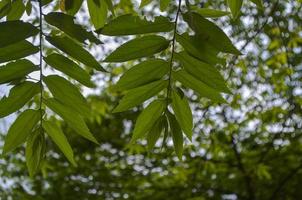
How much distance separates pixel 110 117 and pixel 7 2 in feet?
30.2

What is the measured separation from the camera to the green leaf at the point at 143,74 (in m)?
1.30

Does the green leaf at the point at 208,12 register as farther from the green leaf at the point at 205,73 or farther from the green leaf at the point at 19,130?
the green leaf at the point at 19,130

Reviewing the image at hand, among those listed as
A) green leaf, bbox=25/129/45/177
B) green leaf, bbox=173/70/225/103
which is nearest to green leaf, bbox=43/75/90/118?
green leaf, bbox=25/129/45/177

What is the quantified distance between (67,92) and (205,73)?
13.8 inches

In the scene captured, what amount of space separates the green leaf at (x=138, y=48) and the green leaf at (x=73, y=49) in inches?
1.8

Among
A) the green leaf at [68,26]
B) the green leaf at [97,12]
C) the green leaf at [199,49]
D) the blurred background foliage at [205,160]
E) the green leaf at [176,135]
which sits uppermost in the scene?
the blurred background foliage at [205,160]

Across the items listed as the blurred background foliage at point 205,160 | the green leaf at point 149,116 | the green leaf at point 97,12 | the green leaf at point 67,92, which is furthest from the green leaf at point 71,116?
the blurred background foliage at point 205,160

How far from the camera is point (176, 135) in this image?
54.9 inches

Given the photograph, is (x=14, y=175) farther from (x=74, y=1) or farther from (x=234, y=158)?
(x=74, y=1)

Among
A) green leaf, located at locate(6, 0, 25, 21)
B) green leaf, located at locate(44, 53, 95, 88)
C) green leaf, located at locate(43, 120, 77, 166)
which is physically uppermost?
green leaf, located at locate(6, 0, 25, 21)

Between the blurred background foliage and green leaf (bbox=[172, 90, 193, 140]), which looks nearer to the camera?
green leaf (bbox=[172, 90, 193, 140])

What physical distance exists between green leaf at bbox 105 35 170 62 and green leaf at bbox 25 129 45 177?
0.34 meters

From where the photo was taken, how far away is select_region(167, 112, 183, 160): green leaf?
4.53 feet

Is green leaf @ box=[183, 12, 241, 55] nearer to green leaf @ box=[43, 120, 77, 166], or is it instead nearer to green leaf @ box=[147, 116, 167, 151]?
green leaf @ box=[147, 116, 167, 151]
